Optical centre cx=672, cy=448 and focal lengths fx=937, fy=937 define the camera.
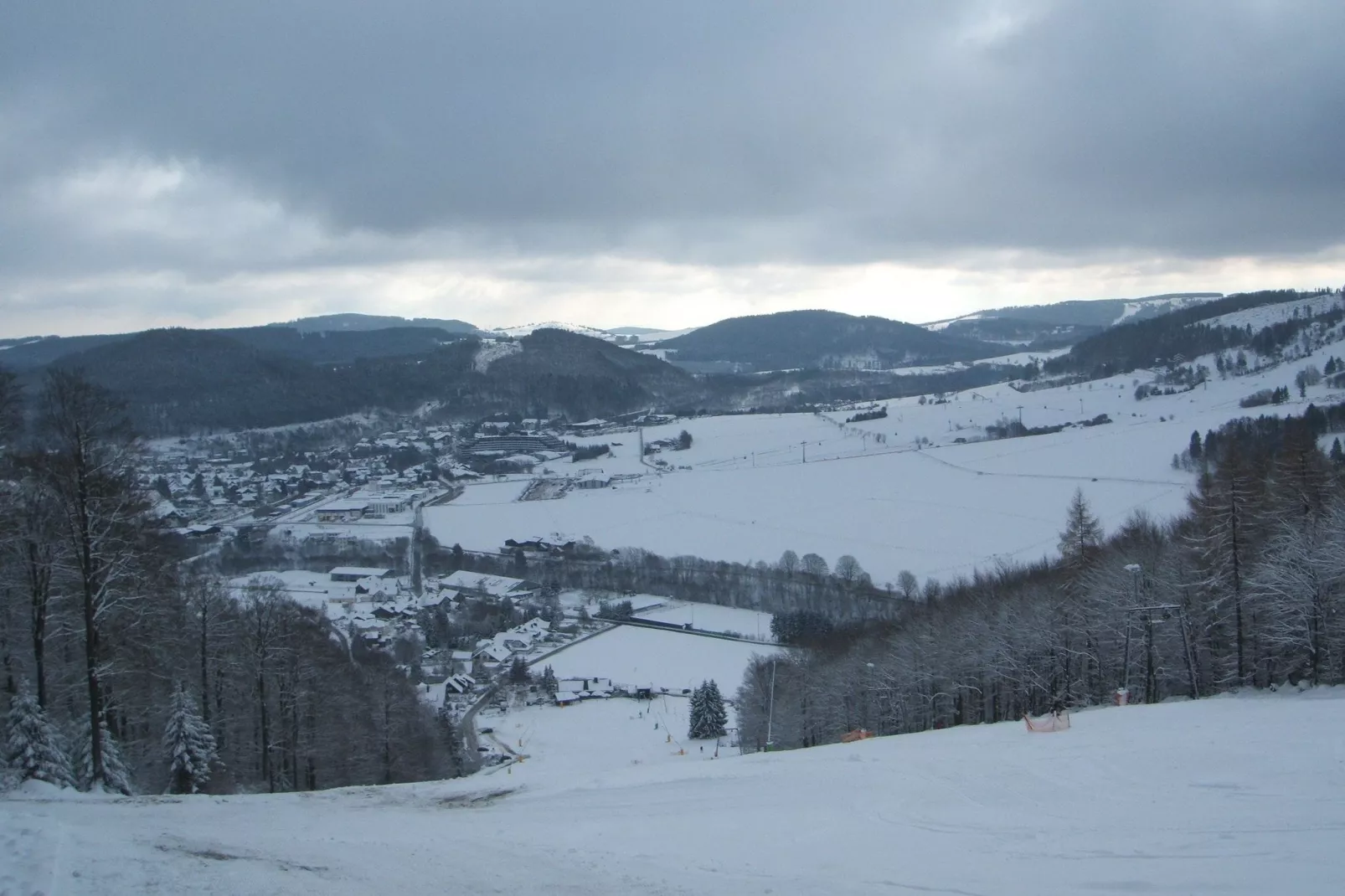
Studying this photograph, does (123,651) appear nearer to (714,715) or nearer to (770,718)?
(770,718)

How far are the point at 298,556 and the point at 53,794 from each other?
148 ft

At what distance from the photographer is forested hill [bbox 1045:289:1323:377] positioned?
124 metres

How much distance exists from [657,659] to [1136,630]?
21.2 meters

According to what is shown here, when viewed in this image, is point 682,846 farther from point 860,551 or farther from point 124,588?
point 860,551

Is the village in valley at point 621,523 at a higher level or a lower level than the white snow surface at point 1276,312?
lower

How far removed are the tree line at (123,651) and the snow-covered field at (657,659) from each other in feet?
50.7

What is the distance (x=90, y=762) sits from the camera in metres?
12.3

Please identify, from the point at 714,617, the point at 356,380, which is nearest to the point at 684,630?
the point at 714,617

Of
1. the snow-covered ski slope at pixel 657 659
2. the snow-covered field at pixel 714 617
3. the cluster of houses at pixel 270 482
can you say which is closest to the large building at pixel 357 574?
the cluster of houses at pixel 270 482

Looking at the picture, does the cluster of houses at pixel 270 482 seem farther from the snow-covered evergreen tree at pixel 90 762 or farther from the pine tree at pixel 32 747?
the pine tree at pixel 32 747

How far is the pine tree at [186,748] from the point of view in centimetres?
1412

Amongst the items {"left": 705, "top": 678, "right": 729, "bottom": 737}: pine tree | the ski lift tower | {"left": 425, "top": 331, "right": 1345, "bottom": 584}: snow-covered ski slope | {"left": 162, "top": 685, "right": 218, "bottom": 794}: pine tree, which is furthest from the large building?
the ski lift tower

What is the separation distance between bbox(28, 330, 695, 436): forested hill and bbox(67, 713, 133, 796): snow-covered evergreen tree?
297ft

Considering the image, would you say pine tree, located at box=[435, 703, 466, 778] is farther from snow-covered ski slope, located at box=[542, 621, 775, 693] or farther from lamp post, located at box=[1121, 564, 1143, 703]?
lamp post, located at box=[1121, 564, 1143, 703]
